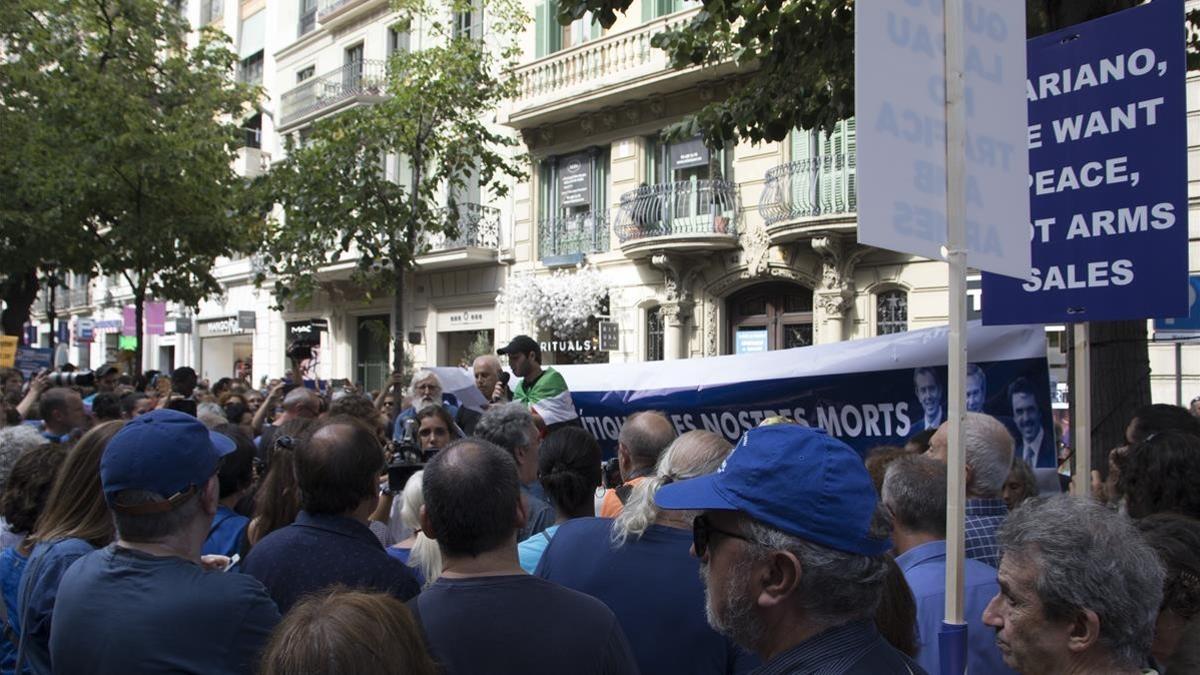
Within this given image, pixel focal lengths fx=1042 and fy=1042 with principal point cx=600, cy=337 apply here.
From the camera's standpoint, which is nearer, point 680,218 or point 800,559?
point 800,559

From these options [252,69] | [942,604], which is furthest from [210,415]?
[252,69]

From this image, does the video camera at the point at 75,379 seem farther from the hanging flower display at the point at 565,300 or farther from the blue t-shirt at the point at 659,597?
the blue t-shirt at the point at 659,597

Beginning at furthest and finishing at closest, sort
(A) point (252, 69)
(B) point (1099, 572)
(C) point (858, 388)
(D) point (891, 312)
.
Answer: (A) point (252, 69) < (D) point (891, 312) < (C) point (858, 388) < (B) point (1099, 572)

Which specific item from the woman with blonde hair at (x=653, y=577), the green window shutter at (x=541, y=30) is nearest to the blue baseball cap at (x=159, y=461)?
the woman with blonde hair at (x=653, y=577)

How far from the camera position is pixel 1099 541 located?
2207 mm

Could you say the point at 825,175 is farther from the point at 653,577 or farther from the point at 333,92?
the point at 333,92

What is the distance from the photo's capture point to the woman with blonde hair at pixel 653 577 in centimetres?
294

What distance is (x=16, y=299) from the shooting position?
19.4 m

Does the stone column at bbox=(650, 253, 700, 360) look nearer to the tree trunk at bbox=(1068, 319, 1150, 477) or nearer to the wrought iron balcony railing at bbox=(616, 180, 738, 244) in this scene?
the wrought iron balcony railing at bbox=(616, 180, 738, 244)

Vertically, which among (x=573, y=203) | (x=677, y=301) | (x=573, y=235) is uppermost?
(x=573, y=203)

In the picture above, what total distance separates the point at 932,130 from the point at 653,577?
4.78 ft

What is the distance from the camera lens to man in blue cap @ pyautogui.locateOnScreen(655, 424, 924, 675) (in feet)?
6.26

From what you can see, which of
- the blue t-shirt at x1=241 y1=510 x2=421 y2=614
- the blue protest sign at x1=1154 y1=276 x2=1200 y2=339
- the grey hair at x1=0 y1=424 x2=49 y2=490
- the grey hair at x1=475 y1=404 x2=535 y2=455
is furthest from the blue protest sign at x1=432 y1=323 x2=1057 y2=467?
the blue protest sign at x1=1154 y1=276 x2=1200 y2=339

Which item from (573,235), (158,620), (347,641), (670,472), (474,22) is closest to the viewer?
(347,641)
